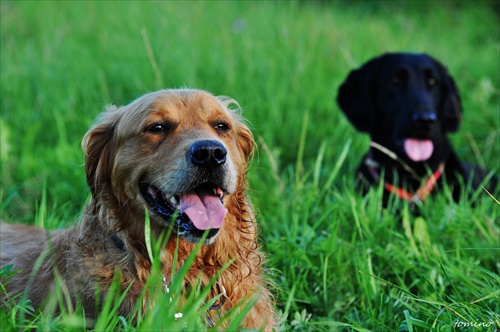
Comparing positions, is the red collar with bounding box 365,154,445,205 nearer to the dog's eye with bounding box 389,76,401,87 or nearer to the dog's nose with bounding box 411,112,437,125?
the dog's nose with bounding box 411,112,437,125

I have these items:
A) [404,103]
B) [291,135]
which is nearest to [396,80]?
[404,103]

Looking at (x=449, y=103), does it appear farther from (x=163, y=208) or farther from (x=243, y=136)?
(x=163, y=208)

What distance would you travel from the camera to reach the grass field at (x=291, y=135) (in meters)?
3.46

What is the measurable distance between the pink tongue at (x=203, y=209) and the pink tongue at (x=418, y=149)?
252 centimetres

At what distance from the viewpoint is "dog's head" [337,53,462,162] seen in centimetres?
520

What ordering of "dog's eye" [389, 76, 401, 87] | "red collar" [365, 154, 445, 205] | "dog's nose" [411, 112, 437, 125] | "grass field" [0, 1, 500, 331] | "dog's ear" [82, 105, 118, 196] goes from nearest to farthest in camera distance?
"dog's ear" [82, 105, 118, 196]
"grass field" [0, 1, 500, 331]
"red collar" [365, 154, 445, 205]
"dog's nose" [411, 112, 437, 125]
"dog's eye" [389, 76, 401, 87]

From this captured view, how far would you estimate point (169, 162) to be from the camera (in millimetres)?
2979

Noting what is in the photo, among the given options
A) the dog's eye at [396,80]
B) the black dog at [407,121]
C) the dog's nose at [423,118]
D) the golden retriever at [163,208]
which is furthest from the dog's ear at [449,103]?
the golden retriever at [163,208]

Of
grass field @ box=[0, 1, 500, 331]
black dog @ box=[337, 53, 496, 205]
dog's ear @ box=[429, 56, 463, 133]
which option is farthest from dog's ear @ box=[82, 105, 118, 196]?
dog's ear @ box=[429, 56, 463, 133]

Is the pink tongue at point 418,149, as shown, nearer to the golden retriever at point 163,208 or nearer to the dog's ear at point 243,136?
the dog's ear at point 243,136

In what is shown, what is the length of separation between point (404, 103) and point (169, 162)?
2.88 meters

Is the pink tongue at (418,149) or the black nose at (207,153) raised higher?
the black nose at (207,153)

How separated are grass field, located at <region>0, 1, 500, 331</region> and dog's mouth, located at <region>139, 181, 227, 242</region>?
0.48 meters

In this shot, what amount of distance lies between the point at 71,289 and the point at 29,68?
14.8 feet
